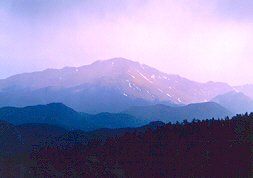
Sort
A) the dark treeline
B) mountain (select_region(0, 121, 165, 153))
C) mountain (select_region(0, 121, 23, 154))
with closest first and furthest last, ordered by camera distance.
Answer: the dark treeline < mountain (select_region(0, 121, 165, 153)) < mountain (select_region(0, 121, 23, 154))

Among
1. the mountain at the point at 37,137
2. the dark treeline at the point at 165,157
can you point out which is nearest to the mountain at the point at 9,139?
the mountain at the point at 37,137

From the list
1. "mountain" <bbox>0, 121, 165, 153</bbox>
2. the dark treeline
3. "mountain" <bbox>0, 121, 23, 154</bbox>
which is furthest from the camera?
"mountain" <bbox>0, 121, 23, 154</bbox>

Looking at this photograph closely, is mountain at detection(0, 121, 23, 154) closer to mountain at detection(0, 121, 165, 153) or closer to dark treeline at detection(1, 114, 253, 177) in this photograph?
mountain at detection(0, 121, 165, 153)

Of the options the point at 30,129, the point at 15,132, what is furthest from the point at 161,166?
the point at 30,129

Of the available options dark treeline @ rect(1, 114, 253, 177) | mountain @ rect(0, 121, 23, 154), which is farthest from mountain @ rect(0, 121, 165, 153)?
dark treeline @ rect(1, 114, 253, 177)

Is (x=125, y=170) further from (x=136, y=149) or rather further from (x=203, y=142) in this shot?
(x=203, y=142)

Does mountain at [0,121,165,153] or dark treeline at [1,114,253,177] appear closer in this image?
dark treeline at [1,114,253,177]

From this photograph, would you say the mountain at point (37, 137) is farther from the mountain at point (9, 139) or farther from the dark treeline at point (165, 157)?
the dark treeline at point (165, 157)

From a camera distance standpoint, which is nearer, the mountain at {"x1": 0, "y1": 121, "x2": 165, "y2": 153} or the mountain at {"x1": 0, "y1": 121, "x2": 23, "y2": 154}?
the mountain at {"x1": 0, "y1": 121, "x2": 165, "y2": 153}
